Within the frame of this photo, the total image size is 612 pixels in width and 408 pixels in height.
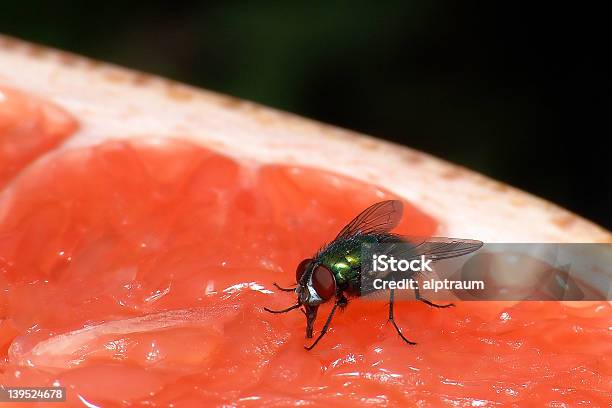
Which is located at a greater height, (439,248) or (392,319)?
(439,248)

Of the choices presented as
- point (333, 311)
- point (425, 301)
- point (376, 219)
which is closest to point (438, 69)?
point (376, 219)

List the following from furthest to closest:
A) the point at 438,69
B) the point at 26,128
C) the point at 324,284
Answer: the point at 438,69 → the point at 26,128 → the point at 324,284

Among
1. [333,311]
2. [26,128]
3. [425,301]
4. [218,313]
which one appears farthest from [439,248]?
[26,128]

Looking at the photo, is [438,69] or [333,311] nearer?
[333,311]

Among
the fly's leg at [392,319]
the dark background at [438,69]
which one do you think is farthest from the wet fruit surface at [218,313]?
the dark background at [438,69]

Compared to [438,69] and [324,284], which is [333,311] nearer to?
[324,284]

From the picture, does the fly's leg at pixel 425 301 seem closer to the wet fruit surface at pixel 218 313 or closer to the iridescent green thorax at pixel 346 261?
the wet fruit surface at pixel 218 313

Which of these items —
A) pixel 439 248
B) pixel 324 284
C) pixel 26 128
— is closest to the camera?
pixel 324 284
